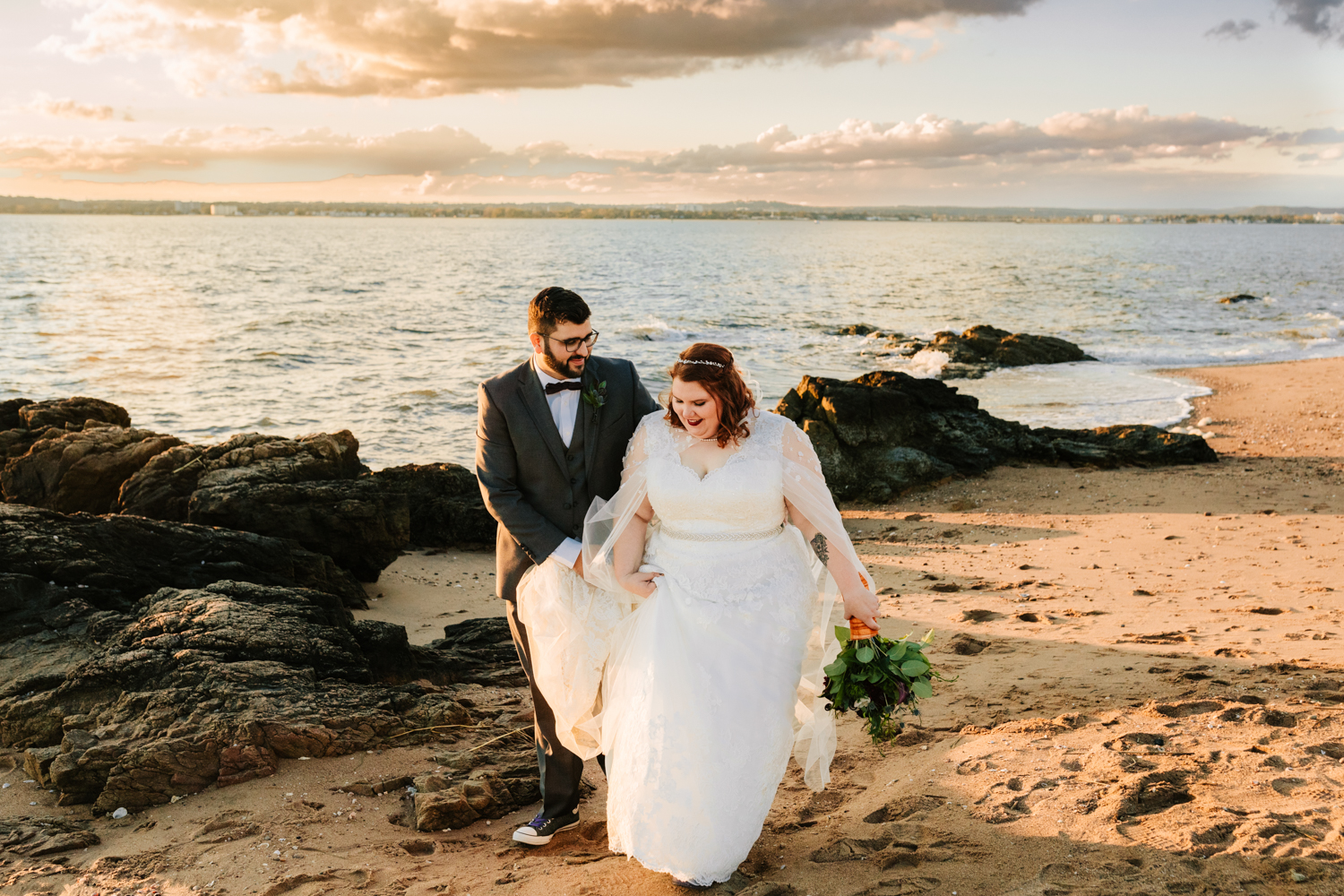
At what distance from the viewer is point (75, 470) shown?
10.4 m

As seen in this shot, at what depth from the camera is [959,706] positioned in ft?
18.2

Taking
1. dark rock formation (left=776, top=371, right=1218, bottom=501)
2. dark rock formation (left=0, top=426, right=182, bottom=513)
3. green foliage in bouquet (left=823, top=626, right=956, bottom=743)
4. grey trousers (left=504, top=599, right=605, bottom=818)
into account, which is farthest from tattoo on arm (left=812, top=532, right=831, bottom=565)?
dark rock formation (left=0, top=426, right=182, bottom=513)

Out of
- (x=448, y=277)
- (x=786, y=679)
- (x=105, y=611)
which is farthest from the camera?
(x=448, y=277)

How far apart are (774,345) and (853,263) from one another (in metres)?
51.4

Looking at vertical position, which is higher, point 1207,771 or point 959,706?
point 1207,771

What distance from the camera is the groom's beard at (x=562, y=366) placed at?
4129 mm

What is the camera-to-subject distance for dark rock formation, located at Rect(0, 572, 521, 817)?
4797 mm

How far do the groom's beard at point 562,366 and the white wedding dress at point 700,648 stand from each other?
1.39ft

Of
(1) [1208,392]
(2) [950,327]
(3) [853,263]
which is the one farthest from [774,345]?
(3) [853,263]

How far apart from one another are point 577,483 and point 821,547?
46.6 inches

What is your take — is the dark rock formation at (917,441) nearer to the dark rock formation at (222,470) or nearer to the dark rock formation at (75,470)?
the dark rock formation at (222,470)

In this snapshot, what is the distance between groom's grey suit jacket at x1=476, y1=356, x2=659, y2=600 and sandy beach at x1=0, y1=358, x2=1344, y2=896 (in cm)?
155

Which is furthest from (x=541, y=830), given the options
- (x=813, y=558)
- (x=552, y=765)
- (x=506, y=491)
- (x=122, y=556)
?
(x=122, y=556)

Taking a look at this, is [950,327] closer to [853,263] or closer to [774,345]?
[774,345]
